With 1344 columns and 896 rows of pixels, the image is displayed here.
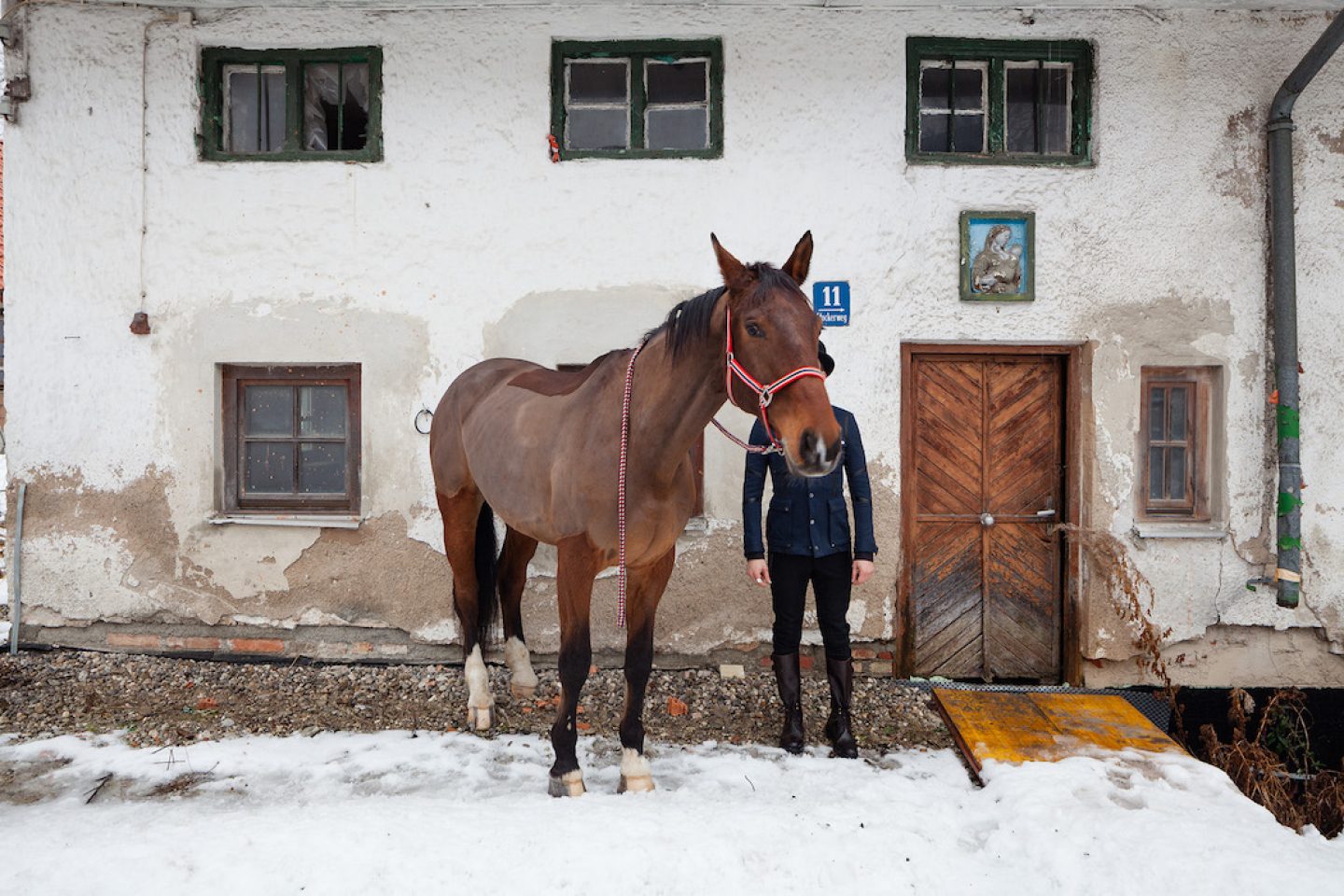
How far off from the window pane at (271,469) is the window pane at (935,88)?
15.7ft

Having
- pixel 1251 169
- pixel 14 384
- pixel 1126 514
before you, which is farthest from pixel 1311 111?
pixel 14 384

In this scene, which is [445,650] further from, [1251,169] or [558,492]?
[1251,169]

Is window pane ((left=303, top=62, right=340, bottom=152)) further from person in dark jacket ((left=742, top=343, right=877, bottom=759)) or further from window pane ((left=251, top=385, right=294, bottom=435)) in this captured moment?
person in dark jacket ((left=742, top=343, right=877, bottom=759))

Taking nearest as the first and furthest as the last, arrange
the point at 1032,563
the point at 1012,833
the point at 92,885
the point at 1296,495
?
the point at 92,885 < the point at 1012,833 < the point at 1296,495 < the point at 1032,563

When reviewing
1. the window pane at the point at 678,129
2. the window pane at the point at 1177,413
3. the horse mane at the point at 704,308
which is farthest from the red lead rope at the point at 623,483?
the window pane at the point at 1177,413

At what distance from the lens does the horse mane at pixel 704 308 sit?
8.63 feet

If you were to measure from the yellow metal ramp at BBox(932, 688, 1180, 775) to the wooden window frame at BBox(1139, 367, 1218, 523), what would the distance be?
1281mm

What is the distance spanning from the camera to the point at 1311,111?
188 inches

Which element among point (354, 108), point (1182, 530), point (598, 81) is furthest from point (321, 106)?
point (1182, 530)

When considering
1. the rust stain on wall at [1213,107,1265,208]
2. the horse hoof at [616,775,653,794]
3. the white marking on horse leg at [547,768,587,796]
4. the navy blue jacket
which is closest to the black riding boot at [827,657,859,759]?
the navy blue jacket

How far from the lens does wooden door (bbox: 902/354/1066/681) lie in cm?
491

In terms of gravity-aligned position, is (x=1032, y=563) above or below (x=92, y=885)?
above

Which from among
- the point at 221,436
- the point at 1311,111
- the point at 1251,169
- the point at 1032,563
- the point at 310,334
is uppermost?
the point at 1311,111

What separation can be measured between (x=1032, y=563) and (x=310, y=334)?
4.94m
